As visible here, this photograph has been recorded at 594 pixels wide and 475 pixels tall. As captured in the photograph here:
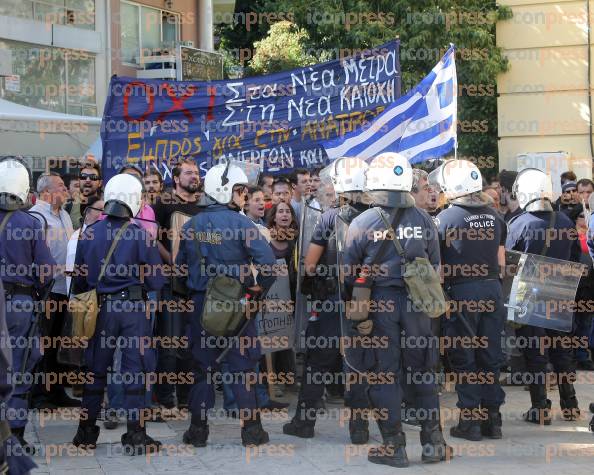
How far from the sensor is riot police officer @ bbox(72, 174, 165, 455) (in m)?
7.64

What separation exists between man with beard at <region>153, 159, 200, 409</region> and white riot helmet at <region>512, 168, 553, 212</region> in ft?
9.45

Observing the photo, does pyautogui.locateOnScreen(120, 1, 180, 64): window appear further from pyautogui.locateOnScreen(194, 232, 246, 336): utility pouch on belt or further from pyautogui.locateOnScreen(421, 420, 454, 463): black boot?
pyautogui.locateOnScreen(421, 420, 454, 463): black boot

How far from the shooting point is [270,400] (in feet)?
31.5

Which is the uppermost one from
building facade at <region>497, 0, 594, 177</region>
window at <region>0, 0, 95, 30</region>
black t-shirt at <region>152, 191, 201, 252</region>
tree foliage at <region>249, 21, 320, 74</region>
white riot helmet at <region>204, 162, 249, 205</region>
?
window at <region>0, 0, 95, 30</region>

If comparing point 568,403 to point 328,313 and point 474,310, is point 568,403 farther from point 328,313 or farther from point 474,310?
point 328,313

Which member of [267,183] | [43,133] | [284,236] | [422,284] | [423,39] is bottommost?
[422,284]

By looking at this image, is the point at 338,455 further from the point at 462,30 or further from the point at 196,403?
the point at 462,30

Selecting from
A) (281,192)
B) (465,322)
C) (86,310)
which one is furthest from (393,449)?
(281,192)

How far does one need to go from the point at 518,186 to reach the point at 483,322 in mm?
1401

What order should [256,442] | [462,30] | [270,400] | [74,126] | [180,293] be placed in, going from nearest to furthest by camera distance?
[256,442] < [180,293] < [270,400] < [74,126] < [462,30]

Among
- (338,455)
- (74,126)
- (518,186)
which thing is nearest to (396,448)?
(338,455)

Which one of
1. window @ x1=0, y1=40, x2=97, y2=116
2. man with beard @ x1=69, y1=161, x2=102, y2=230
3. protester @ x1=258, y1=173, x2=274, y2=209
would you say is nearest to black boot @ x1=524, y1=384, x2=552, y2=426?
protester @ x1=258, y1=173, x2=274, y2=209

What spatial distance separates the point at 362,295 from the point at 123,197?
196 cm

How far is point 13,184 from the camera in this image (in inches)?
293
